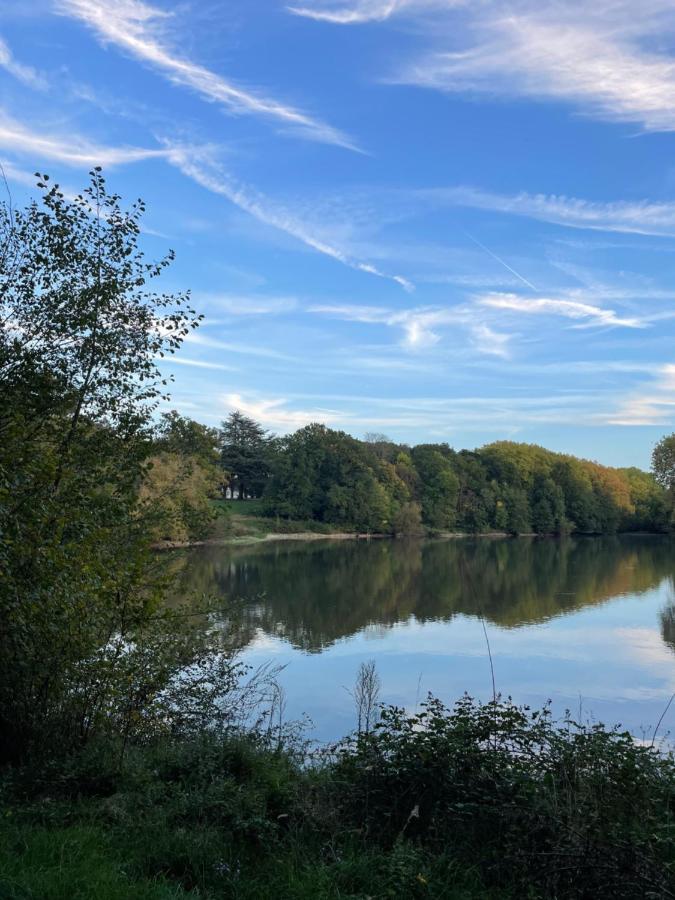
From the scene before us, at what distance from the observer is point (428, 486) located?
3499 inches

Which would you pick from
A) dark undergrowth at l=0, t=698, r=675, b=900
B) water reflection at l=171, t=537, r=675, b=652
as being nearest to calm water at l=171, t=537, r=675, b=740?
water reflection at l=171, t=537, r=675, b=652

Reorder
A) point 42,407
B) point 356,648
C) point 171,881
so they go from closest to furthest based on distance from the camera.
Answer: point 171,881 < point 42,407 < point 356,648

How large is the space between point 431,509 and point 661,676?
70659 mm

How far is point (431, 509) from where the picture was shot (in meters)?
86.5

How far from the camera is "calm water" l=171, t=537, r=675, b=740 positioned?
44.6 feet

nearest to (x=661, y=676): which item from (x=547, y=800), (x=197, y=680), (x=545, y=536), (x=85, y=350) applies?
(x=197, y=680)

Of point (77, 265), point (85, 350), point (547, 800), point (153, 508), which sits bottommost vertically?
point (547, 800)

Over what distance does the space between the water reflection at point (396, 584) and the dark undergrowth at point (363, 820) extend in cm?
330

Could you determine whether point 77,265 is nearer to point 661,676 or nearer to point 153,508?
point 153,508

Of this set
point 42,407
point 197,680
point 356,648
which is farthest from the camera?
point 356,648

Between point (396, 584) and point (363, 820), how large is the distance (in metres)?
30.3

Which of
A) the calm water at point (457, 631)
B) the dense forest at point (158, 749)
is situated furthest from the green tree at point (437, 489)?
the dense forest at point (158, 749)

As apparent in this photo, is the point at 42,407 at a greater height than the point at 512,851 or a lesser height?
greater

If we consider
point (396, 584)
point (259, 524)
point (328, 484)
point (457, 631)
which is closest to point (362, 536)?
point (328, 484)
